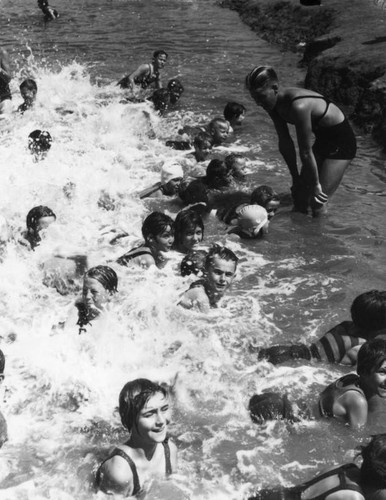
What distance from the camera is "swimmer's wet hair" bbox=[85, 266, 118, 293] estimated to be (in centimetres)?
635

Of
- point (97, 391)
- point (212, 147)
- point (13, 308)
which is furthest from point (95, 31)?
point (97, 391)

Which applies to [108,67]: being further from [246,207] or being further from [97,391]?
[97,391]

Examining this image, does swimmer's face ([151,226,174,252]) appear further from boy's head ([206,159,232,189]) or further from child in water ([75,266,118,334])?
boy's head ([206,159,232,189])

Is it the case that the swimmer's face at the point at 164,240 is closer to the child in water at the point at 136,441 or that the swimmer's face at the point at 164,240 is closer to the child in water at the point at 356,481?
the child in water at the point at 136,441

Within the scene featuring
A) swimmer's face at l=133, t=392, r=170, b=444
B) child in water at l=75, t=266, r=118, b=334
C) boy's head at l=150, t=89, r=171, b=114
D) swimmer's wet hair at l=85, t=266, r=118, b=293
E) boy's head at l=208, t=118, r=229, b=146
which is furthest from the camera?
boy's head at l=150, t=89, r=171, b=114

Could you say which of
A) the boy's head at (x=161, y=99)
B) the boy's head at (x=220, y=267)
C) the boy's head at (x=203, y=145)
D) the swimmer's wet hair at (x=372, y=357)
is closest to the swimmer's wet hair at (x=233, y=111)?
the boy's head at (x=203, y=145)

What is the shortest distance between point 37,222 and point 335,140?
379 centimetres

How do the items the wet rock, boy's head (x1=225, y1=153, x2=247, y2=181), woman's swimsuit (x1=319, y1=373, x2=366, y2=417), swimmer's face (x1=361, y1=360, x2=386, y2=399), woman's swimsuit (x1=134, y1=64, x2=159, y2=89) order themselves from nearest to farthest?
swimmer's face (x1=361, y1=360, x2=386, y2=399)
woman's swimsuit (x1=319, y1=373, x2=366, y2=417)
boy's head (x1=225, y1=153, x2=247, y2=181)
the wet rock
woman's swimsuit (x1=134, y1=64, x2=159, y2=89)

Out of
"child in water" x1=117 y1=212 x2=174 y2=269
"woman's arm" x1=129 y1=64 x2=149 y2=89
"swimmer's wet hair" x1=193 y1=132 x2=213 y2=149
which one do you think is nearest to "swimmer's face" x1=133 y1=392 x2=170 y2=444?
"child in water" x1=117 y1=212 x2=174 y2=269

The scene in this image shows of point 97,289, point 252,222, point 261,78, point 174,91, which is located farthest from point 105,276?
point 174,91

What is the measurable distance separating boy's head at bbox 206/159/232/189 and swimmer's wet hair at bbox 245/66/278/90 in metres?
2.26

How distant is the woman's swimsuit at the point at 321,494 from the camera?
3994mm

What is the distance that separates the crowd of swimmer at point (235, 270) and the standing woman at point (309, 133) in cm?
1

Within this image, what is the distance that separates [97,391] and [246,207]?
3.73 meters
